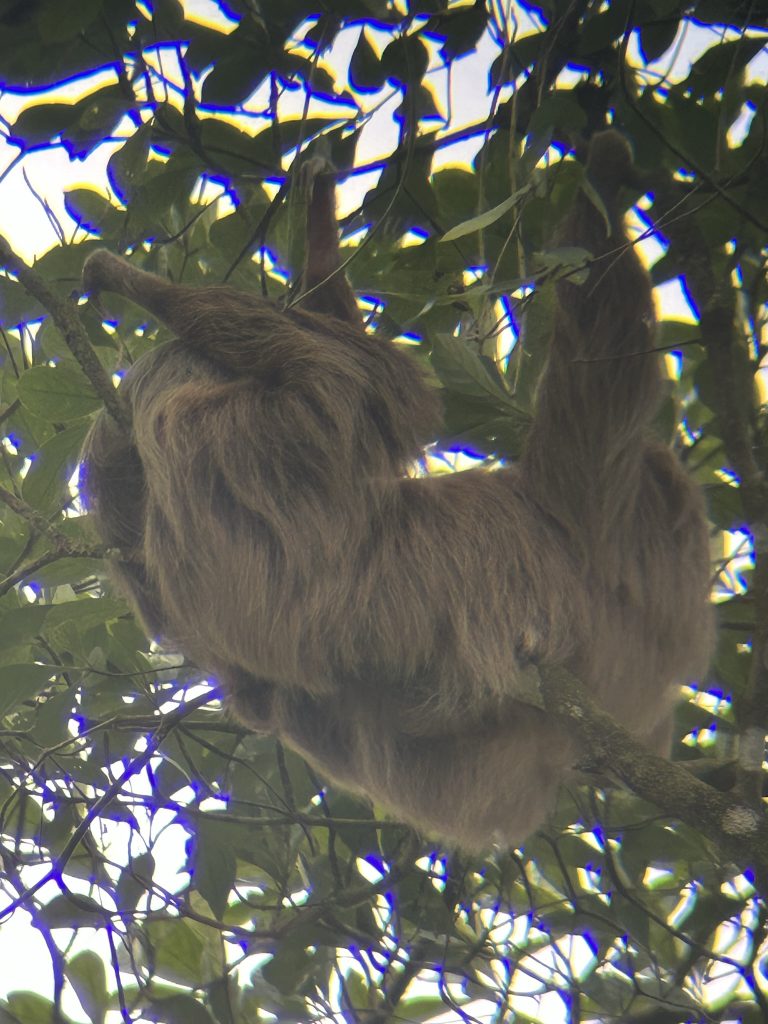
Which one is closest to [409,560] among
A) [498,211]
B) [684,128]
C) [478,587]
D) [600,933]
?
[478,587]

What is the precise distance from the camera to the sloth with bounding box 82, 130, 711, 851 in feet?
10.6

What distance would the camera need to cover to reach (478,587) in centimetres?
329

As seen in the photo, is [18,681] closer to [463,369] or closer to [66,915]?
[66,915]

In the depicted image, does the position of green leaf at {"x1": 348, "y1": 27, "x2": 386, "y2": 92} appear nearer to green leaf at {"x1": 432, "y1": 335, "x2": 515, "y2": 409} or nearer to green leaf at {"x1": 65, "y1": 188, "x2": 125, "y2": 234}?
green leaf at {"x1": 432, "y1": 335, "x2": 515, "y2": 409}

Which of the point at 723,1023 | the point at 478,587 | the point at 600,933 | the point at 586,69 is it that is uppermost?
the point at 586,69

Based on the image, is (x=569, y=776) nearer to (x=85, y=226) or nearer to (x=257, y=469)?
(x=257, y=469)

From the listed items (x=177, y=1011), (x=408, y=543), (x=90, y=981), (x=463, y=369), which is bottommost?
(x=177, y=1011)

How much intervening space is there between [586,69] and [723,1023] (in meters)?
3.16

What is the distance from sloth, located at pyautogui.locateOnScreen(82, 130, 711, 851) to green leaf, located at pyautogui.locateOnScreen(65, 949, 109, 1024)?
4.10ft

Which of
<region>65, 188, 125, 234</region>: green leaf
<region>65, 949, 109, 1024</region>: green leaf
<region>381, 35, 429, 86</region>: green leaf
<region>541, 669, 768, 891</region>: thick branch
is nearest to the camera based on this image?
<region>541, 669, 768, 891</region>: thick branch

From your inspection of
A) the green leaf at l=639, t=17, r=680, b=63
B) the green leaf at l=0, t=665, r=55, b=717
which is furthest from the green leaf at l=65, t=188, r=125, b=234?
the green leaf at l=639, t=17, r=680, b=63

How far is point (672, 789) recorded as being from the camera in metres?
2.51

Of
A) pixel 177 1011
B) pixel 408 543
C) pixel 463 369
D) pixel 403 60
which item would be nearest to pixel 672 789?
pixel 408 543

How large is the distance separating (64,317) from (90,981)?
8.00 ft
